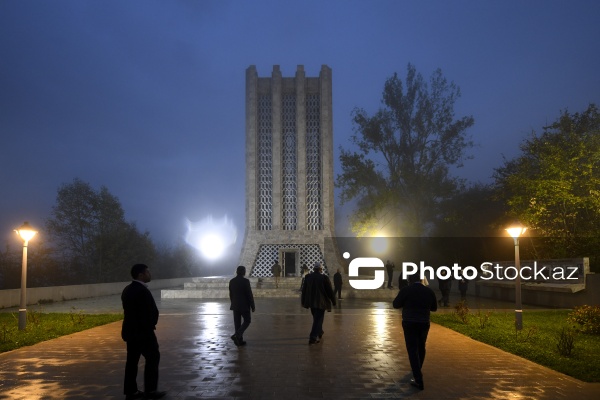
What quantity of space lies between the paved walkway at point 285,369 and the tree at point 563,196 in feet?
40.4

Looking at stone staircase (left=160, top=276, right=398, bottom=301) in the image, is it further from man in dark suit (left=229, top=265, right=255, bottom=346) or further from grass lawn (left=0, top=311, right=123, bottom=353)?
man in dark suit (left=229, top=265, right=255, bottom=346)

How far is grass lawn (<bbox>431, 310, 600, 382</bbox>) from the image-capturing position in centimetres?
893

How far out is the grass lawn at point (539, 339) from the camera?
893 cm

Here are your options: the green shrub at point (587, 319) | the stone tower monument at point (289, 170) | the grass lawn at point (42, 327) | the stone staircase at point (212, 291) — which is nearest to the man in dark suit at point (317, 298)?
the grass lawn at point (42, 327)

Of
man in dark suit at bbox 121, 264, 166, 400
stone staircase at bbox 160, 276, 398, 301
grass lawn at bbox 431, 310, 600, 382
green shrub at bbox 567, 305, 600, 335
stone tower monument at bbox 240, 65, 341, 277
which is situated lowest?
stone staircase at bbox 160, 276, 398, 301

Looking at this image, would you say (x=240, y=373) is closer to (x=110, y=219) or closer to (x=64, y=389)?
(x=64, y=389)

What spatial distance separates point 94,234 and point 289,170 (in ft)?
Answer: 61.7

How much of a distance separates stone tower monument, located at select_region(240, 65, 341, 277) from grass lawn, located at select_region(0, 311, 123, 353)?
64.6 feet

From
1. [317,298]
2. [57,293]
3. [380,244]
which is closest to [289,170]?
[380,244]

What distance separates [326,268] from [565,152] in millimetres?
16818

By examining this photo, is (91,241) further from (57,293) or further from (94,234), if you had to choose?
(57,293)

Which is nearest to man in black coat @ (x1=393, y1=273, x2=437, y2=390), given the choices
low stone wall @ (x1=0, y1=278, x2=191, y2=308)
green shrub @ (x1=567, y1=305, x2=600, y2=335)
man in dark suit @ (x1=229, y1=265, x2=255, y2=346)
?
man in dark suit @ (x1=229, y1=265, x2=255, y2=346)

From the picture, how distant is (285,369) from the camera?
8781mm

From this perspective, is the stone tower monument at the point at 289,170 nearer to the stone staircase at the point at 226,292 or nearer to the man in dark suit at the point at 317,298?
the stone staircase at the point at 226,292
